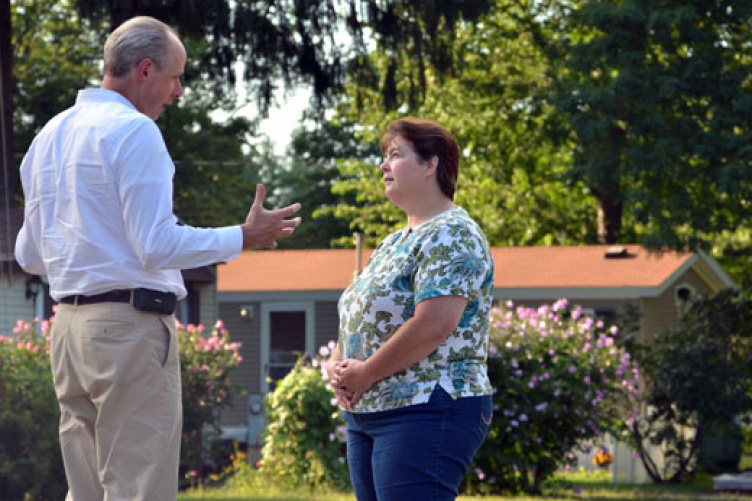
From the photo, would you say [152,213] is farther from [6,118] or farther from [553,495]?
[6,118]

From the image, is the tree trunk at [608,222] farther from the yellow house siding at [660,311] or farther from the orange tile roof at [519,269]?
the yellow house siding at [660,311]

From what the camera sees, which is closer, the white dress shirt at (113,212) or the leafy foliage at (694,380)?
the white dress shirt at (113,212)

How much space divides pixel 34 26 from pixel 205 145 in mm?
5012

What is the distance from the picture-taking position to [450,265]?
3.83m

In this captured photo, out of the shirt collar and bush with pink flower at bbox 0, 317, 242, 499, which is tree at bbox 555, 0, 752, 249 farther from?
the shirt collar

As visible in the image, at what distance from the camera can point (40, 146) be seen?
12.9ft

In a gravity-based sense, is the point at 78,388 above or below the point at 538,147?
below

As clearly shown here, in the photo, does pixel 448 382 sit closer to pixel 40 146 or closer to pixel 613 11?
pixel 40 146

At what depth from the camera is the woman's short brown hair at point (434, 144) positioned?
13.3 ft

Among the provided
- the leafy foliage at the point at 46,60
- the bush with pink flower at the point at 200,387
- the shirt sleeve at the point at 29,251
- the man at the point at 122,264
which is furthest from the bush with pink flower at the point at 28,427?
the leafy foliage at the point at 46,60

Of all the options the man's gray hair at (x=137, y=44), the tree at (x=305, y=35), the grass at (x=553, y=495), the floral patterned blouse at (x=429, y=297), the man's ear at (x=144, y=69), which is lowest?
the grass at (x=553, y=495)

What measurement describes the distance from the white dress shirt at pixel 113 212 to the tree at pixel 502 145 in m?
22.5

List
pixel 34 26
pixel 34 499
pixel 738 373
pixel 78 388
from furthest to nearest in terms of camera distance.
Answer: pixel 34 26, pixel 738 373, pixel 34 499, pixel 78 388

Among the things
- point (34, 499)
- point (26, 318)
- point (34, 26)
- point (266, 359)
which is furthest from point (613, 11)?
point (34, 26)
